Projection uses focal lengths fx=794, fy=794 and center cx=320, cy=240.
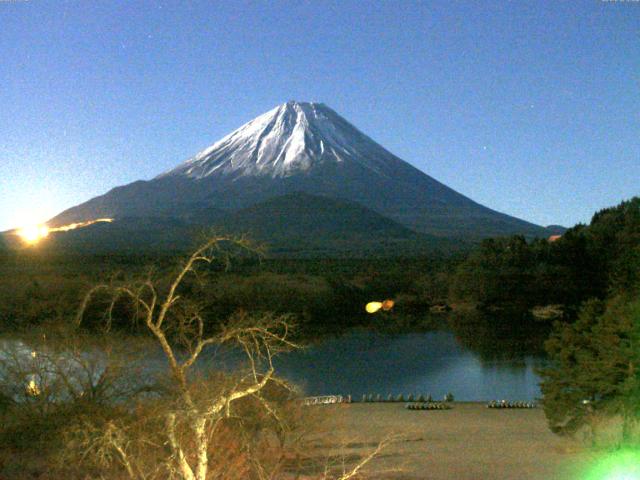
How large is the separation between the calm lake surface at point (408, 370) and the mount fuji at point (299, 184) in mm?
47953

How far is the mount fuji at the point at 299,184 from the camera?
284 feet

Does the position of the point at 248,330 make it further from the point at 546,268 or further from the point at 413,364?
the point at 546,268

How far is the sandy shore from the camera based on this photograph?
9250 mm

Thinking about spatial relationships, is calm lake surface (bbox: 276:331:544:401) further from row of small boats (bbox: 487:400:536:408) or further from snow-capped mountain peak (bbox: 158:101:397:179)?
snow-capped mountain peak (bbox: 158:101:397:179)

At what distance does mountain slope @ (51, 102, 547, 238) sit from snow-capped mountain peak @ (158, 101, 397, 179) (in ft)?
0.41

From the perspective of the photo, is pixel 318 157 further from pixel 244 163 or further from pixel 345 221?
pixel 345 221

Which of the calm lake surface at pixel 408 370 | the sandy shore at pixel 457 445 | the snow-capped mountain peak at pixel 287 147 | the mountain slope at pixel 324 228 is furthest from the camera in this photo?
the snow-capped mountain peak at pixel 287 147

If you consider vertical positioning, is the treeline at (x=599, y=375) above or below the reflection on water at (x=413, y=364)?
above

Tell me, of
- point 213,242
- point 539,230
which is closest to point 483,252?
point 213,242

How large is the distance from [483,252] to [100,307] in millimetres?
20747

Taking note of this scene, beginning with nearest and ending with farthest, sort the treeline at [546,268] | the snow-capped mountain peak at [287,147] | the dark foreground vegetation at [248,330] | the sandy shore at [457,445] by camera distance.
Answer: the dark foreground vegetation at [248,330]
the sandy shore at [457,445]
the treeline at [546,268]
the snow-capped mountain peak at [287,147]

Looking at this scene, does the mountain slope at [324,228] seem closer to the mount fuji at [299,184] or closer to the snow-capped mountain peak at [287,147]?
the mount fuji at [299,184]

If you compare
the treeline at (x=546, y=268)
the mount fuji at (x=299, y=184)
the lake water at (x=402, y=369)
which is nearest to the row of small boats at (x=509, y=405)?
the lake water at (x=402, y=369)

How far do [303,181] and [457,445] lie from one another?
8643 centimetres
